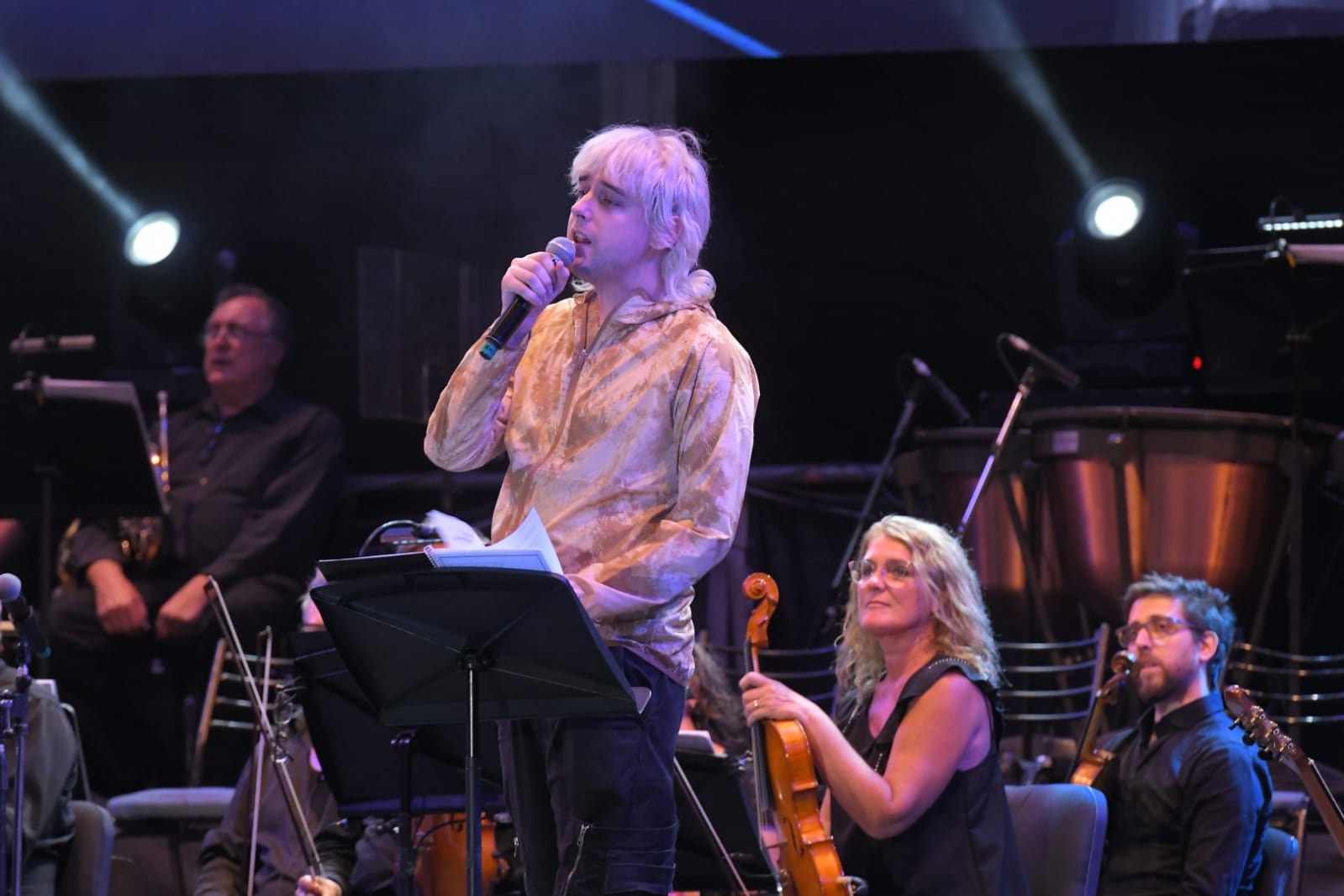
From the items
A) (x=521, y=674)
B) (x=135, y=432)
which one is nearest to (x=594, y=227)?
(x=521, y=674)

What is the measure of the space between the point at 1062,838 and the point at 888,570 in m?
0.66

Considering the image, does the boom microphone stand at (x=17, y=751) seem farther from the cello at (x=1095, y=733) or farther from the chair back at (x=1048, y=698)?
the chair back at (x=1048, y=698)

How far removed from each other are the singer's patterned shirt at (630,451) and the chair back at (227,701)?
2.67m

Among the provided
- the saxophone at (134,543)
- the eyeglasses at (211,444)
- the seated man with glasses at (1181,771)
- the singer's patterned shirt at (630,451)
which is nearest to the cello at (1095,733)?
the seated man with glasses at (1181,771)

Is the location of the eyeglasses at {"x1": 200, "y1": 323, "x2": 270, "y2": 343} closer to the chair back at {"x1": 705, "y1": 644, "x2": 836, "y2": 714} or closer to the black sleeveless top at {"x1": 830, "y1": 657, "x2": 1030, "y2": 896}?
the chair back at {"x1": 705, "y1": 644, "x2": 836, "y2": 714}

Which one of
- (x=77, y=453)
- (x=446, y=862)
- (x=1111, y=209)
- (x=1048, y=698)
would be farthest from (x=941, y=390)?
(x=77, y=453)

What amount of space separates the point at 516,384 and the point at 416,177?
4779 mm

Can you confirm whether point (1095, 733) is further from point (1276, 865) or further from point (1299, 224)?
point (1299, 224)

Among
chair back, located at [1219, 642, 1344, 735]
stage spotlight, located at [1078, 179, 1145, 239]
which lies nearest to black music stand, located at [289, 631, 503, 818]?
chair back, located at [1219, 642, 1344, 735]

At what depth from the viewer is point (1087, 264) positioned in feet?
22.6

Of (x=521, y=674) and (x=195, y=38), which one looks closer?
(x=521, y=674)

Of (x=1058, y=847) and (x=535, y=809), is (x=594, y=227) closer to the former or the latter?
(x=535, y=809)

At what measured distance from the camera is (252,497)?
21.6 feet

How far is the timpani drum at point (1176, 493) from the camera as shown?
5758 millimetres
